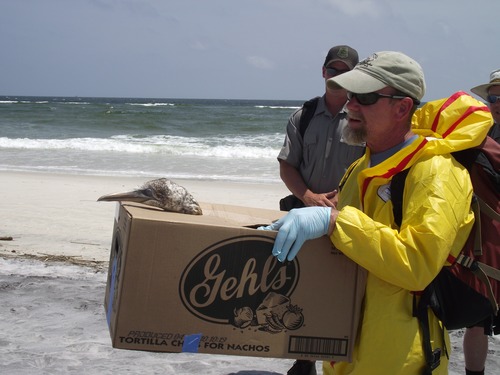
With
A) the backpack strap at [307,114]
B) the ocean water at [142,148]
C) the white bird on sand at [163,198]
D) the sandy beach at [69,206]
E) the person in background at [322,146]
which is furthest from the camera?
the ocean water at [142,148]

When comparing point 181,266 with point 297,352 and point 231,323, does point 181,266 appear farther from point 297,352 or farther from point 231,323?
point 297,352

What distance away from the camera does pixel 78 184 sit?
33.5ft

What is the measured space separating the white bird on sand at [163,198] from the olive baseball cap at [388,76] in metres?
0.58

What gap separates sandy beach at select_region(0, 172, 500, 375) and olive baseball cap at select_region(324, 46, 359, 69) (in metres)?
1.62

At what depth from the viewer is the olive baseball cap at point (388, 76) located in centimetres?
195

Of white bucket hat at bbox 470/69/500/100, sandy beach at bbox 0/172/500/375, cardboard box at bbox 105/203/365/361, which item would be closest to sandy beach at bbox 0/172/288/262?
sandy beach at bbox 0/172/500/375

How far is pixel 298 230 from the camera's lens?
5.97 ft

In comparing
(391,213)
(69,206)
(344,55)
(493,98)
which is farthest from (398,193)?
(69,206)

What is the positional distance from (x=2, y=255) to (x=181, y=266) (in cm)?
411

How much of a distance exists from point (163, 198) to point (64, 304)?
2.56 m

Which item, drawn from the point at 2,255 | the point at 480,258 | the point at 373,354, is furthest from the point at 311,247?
the point at 2,255

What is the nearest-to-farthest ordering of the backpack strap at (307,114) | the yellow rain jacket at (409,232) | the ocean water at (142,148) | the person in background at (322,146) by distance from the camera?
the yellow rain jacket at (409,232) < the person in background at (322,146) < the backpack strap at (307,114) < the ocean water at (142,148)

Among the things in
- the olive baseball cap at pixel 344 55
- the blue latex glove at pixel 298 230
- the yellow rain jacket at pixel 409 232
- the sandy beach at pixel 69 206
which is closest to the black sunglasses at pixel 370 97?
the yellow rain jacket at pixel 409 232

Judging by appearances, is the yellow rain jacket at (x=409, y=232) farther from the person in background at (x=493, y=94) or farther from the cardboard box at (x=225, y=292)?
the person in background at (x=493, y=94)
